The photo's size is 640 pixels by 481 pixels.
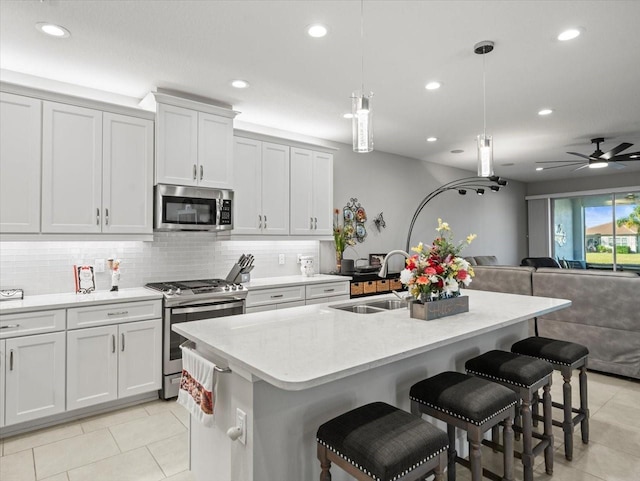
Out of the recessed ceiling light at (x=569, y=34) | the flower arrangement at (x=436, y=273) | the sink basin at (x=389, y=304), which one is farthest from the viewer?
the sink basin at (x=389, y=304)

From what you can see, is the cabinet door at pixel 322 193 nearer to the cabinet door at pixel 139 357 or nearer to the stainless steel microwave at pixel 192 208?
the stainless steel microwave at pixel 192 208

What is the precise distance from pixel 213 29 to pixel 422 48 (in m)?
1.49

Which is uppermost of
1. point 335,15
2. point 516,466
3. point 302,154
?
point 335,15

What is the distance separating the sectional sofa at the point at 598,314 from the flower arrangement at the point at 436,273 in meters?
2.46

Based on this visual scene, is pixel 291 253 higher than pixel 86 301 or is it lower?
higher

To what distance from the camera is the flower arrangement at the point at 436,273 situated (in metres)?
2.30

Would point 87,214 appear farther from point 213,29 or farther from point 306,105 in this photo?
point 306,105

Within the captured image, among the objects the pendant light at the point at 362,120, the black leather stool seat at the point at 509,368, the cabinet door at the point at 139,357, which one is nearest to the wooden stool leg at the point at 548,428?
the black leather stool seat at the point at 509,368

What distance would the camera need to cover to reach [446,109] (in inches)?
168

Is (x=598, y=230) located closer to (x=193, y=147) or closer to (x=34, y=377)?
(x=193, y=147)

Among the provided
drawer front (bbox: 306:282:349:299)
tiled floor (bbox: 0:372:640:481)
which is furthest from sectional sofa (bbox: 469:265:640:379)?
drawer front (bbox: 306:282:349:299)

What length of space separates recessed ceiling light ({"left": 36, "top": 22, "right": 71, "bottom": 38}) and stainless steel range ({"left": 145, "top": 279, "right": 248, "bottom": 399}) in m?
2.06

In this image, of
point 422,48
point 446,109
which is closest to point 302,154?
point 446,109

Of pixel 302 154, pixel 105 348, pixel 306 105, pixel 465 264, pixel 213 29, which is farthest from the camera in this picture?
pixel 302 154
